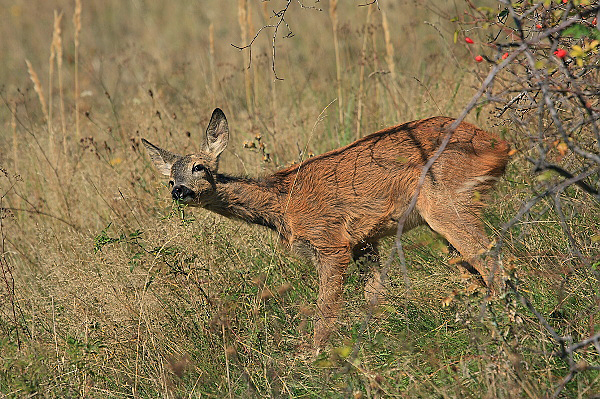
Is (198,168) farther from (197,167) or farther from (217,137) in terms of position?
(217,137)

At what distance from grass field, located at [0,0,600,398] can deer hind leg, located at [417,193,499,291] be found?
152mm

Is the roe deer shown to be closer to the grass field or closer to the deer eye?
the deer eye

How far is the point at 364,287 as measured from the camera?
5.36 meters

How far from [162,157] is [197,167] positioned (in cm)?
42

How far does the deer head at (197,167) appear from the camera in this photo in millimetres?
5336

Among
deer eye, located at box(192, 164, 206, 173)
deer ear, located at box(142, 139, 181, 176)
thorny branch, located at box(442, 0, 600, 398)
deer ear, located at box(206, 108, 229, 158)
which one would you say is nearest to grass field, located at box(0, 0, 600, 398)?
thorny branch, located at box(442, 0, 600, 398)

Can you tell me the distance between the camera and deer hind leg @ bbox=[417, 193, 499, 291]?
16.4ft

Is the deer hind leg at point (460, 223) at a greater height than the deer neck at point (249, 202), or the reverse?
the deer neck at point (249, 202)

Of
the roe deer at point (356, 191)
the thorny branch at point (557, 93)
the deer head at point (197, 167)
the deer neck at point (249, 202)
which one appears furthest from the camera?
the deer neck at point (249, 202)

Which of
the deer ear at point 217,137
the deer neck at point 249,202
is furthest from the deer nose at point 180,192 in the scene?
the deer ear at point 217,137

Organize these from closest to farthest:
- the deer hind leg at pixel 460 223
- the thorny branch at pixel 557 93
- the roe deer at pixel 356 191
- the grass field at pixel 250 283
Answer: the thorny branch at pixel 557 93 < the grass field at pixel 250 283 < the deer hind leg at pixel 460 223 < the roe deer at pixel 356 191

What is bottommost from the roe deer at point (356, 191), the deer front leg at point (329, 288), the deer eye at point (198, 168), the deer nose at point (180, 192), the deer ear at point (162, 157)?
the deer front leg at point (329, 288)

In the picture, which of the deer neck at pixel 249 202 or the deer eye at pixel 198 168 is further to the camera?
the deer neck at pixel 249 202

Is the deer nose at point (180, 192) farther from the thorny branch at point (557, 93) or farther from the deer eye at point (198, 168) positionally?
the thorny branch at point (557, 93)
